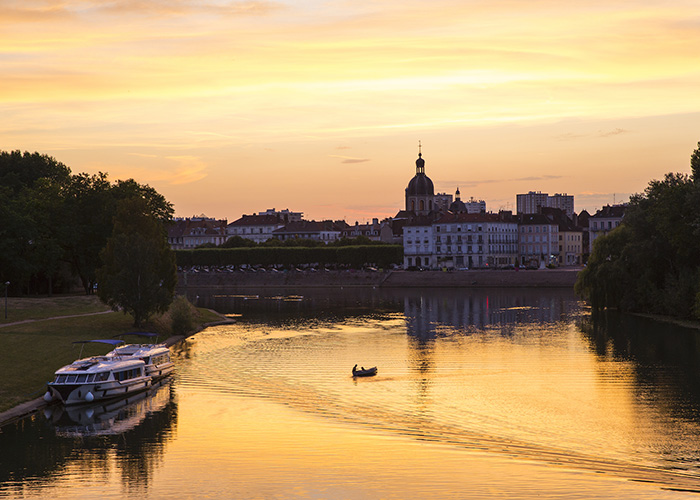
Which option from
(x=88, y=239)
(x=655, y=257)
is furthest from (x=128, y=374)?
(x=655, y=257)

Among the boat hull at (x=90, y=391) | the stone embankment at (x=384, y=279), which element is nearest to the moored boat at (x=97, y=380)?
the boat hull at (x=90, y=391)

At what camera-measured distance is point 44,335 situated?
61.3 metres

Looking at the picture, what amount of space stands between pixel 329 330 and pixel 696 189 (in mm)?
35847

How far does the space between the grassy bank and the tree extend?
2.12 metres

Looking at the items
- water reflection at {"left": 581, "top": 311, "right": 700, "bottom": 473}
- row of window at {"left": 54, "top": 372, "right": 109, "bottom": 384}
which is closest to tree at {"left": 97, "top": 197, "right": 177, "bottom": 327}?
row of window at {"left": 54, "top": 372, "right": 109, "bottom": 384}

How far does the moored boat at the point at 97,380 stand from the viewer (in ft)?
148

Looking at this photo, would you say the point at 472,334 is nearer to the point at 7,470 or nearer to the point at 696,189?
the point at 696,189

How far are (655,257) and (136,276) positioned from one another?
50.6 m

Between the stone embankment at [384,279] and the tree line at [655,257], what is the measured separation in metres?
56.2

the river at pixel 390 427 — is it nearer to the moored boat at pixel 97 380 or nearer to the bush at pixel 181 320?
the moored boat at pixel 97 380

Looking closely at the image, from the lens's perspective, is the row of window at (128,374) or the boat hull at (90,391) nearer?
the boat hull at (90,391)

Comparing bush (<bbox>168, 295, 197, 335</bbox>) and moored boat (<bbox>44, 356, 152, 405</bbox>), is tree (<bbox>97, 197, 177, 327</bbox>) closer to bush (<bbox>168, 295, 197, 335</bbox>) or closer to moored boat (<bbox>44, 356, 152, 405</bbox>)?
bush (<bbox>168, 295, 197, 335</bbox>)

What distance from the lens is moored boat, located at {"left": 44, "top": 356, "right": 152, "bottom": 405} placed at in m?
45.0

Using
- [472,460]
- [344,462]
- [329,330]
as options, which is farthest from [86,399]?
[329,330]
